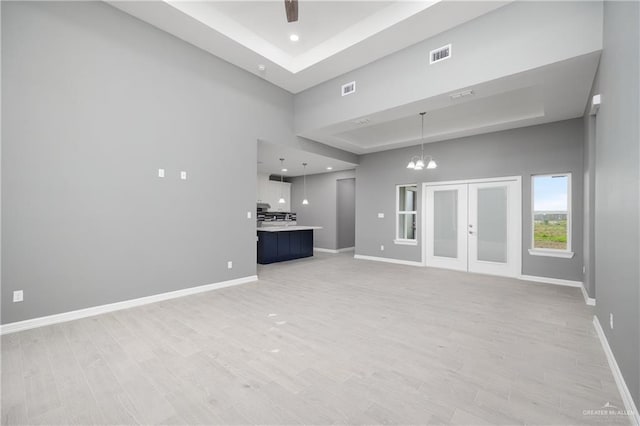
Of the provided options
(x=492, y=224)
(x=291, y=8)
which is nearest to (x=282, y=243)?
(x=492, y=224)

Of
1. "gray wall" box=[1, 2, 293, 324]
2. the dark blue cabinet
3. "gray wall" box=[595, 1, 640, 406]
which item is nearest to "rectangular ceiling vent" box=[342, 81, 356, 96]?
"gray wall" box=[1, 2, 293, 324]

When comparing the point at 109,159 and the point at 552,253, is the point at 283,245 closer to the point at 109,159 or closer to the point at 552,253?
the point at 109,159

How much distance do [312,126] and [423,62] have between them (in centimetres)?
235

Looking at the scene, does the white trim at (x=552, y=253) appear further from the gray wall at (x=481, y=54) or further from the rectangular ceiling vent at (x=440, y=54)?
the rectangular ceiling vent at (x=440, y=54)

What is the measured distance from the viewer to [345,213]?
998cm

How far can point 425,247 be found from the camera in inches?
268

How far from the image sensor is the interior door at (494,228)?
560 cm

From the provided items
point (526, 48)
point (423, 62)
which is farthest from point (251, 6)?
point (526, 48)

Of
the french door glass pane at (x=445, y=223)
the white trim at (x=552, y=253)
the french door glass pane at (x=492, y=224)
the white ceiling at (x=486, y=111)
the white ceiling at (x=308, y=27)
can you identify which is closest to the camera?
the white ceiling at (x=486, y=111)

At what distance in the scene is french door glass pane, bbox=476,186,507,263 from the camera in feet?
18.9

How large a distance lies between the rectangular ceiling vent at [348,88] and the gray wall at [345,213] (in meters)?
4.82

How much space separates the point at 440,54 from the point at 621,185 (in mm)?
2839

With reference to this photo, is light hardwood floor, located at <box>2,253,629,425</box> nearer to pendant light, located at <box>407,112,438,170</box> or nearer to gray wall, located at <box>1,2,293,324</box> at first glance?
gray wall, located at <box>1,2,293,324</box>

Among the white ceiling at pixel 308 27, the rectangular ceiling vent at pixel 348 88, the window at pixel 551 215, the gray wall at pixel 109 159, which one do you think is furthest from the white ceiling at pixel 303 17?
the window at pixel 551 215
